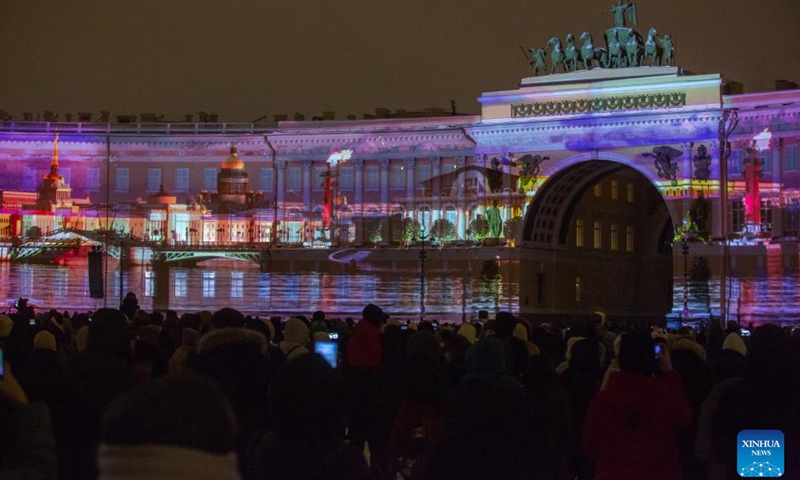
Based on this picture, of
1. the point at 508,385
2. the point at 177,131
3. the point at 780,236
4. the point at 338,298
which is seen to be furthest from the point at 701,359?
the point at 177,131

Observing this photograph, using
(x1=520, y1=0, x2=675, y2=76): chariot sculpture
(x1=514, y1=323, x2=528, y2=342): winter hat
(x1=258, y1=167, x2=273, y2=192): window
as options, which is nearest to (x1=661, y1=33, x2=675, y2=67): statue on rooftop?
(x1=520, y1=0, x2=675, y2=76): chariot sculpture

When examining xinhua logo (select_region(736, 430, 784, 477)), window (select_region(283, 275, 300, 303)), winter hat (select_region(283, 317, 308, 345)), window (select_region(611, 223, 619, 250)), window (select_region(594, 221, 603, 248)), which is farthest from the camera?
window (select_region(611, 223, 619, 250))

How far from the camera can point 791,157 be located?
70.3 metres

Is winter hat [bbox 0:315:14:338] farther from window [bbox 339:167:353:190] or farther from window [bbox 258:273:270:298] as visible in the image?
window [bbox 339:167:353:190]

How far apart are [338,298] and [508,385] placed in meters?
67.8

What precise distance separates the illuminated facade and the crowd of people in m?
53.7

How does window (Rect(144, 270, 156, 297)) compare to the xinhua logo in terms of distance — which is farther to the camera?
window (Rect(144, 270, 156, 297))

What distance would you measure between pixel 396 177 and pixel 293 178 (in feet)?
Answer: 19.9

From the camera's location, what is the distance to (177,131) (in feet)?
272

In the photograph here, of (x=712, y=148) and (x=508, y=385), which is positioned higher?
(x=712, y=148)

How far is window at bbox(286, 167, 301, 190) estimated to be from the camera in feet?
270

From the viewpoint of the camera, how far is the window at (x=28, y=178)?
83375 mm

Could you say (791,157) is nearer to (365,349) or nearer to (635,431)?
(365,349)

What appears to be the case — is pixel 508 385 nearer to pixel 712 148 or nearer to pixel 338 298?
pixel 712 148
